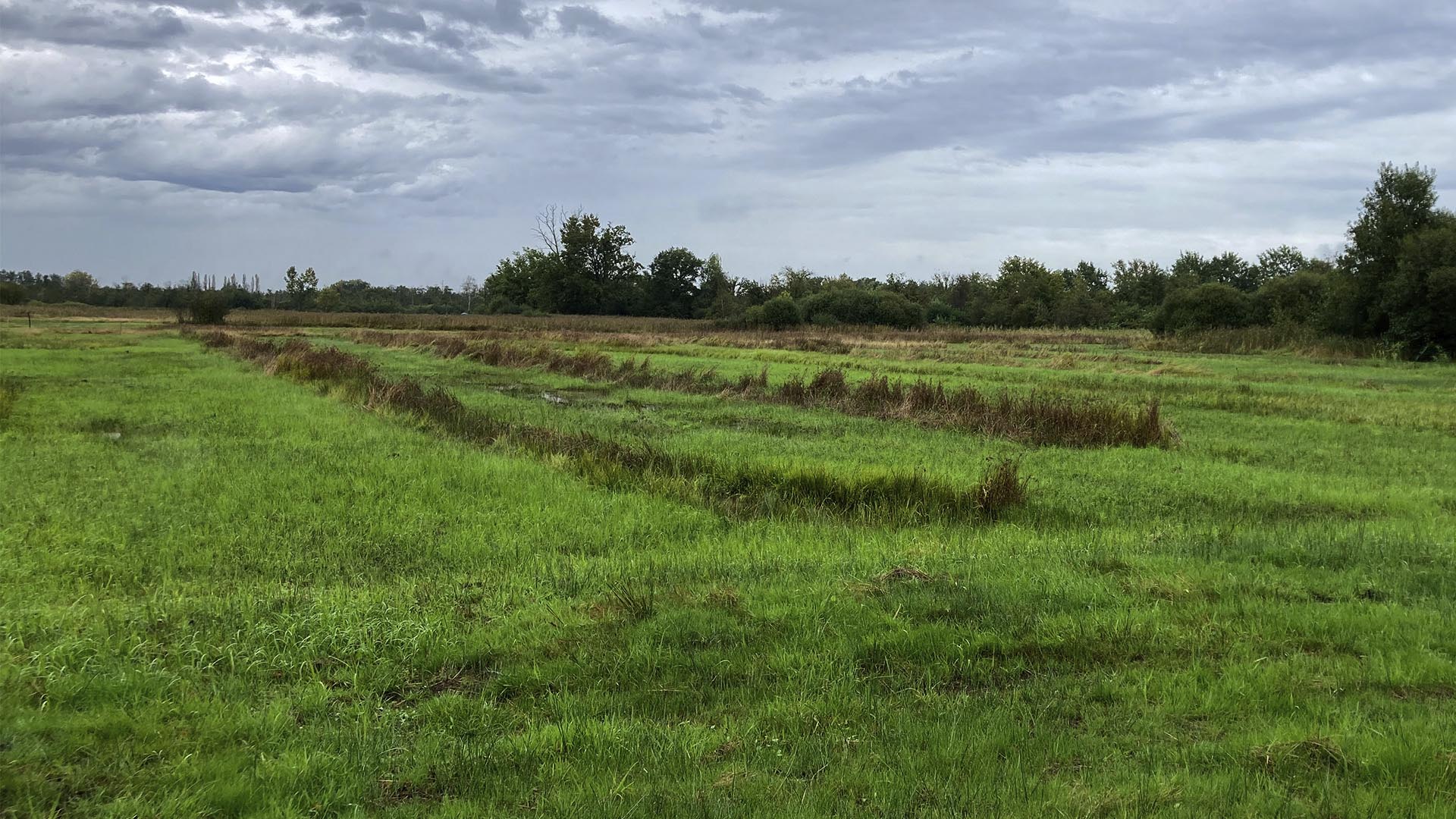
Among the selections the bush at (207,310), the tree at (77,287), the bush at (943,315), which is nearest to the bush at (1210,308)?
the bush at (943,315)

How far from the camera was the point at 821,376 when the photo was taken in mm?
22516

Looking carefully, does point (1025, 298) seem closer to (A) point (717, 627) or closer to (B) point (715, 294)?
(B) point (715, 294)

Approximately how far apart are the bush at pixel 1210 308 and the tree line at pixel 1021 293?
9 centimetres

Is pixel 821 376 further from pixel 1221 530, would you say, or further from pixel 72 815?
pixel 72 815

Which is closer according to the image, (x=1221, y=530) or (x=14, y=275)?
(x=1221, y=530)

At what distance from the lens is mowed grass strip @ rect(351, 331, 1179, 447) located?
1524 centimetres

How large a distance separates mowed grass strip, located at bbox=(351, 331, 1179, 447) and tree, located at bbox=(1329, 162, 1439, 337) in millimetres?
28969

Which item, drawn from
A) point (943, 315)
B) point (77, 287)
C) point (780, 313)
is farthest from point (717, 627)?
point (77, 287)

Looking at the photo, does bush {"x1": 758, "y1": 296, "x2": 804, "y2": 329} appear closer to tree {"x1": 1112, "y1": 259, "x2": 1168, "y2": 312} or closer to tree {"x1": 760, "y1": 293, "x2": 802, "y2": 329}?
tree {"x1": 760, "y1": 293, "x2": 802, "y2": 329}

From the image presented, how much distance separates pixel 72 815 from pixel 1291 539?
9554 millimetres

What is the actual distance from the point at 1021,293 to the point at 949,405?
78.8 m

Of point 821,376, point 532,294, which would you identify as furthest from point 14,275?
point 821,376

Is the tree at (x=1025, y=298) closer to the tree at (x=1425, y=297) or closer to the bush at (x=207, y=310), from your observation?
the tree at (x=1425, y=297)

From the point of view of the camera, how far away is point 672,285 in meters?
103
